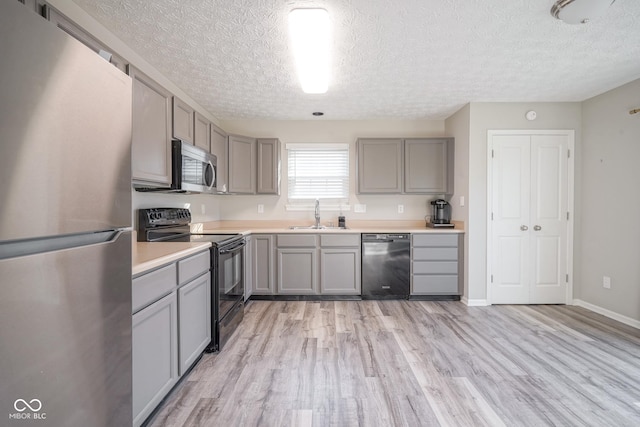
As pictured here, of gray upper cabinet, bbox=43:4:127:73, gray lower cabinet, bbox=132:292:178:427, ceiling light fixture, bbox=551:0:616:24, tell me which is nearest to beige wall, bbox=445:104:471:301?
ceiling light fixture, bbox=551:0:616:24

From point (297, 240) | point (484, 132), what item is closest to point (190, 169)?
point (297, 240)

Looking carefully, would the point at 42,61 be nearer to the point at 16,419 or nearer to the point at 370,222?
the point at 16,419

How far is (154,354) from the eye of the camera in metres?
1.56

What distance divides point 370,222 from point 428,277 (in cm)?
109

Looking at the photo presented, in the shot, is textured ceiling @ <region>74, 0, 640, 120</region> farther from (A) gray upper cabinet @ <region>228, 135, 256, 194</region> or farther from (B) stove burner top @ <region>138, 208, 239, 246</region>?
(B) stove burner top @ <region>138, 208, 239, 246</region>

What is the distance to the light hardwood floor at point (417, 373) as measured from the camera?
1.65m

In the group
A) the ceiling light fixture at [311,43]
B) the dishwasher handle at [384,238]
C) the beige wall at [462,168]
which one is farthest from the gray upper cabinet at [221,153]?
the beige wall at [462,168]

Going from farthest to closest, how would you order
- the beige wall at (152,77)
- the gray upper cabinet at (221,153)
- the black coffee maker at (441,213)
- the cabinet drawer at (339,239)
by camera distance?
1. the black coffee maker at (441,213)
2. the cabinet drawer at (339,239)
3. the gray upper cabinet at (221,153)
4. the beige wall at (152,77)

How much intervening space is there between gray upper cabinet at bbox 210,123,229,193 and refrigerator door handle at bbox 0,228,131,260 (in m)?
2.45

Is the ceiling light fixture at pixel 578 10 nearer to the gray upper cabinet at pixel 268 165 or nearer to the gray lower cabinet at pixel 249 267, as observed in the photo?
the gray upper cabinet at pixel 268 165

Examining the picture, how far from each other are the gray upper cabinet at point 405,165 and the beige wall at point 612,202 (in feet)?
4.80

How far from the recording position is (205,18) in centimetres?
191

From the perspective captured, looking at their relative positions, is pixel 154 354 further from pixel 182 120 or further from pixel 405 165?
pixel 405 165

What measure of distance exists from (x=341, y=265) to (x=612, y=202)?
2.98 m
